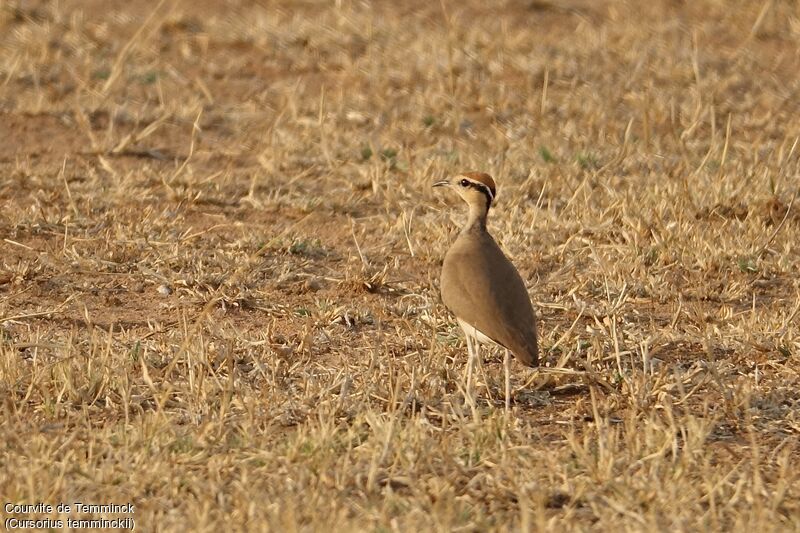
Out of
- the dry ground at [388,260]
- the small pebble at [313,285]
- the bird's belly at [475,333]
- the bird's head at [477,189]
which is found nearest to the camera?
the dry ground at [388,260]

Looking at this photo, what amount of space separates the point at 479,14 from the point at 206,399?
704 centimetres

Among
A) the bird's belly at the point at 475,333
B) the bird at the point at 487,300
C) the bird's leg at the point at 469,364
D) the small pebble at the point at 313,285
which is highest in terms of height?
the bird at the point at 487,300

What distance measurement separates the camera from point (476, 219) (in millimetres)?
5938

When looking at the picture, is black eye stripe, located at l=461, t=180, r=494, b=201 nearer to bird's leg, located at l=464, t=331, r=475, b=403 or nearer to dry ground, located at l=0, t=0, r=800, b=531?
dry ground, located at l=0, t=0, r=800, b=531

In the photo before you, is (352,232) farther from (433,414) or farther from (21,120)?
(21,120)

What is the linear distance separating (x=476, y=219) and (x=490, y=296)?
2.27 ft

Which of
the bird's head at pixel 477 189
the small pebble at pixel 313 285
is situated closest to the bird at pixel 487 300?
the bird's head at pixel 477 189

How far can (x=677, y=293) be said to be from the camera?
666 cm

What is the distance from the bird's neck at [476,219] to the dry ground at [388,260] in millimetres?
481

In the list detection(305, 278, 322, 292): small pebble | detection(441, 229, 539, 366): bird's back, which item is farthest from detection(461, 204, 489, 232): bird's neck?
detection(305, 278, 322, 292): small pebble

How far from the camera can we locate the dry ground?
Result: 4.62 metres

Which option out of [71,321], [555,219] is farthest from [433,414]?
[555,219]

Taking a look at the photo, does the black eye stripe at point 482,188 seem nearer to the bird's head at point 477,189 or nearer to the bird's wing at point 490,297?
the bird's head at point 477,189

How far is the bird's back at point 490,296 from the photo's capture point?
5.17 m
